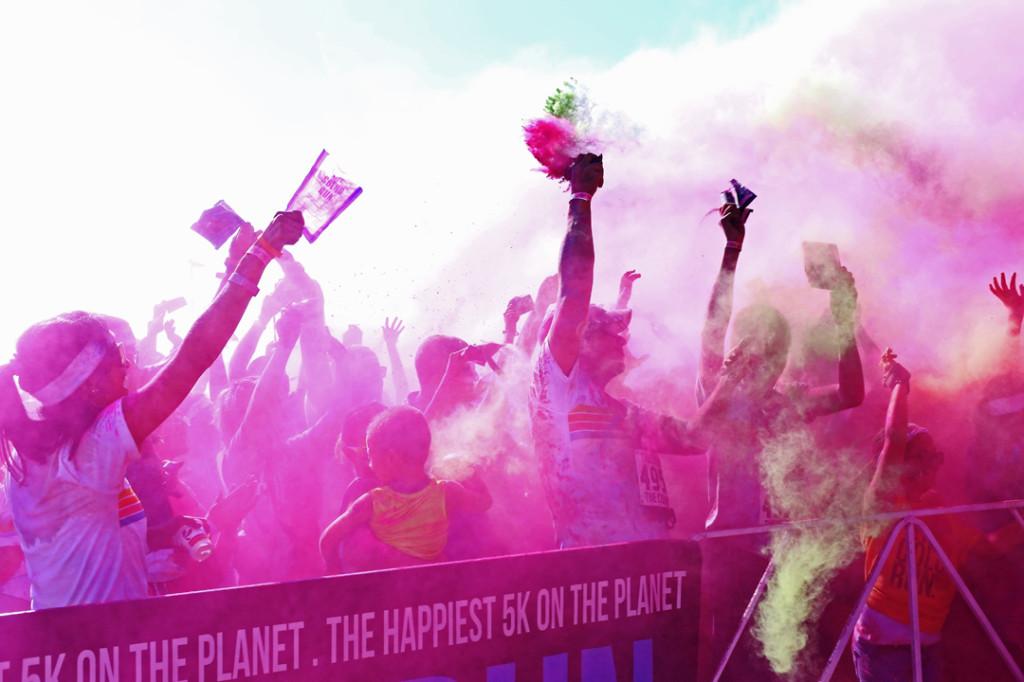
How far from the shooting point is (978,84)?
586cm

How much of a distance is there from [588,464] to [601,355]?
516 millimetres

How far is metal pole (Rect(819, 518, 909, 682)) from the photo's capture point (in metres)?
3.58

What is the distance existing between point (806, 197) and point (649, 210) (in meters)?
1.04

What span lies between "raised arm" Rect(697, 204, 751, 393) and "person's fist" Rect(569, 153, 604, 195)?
0.93 metres

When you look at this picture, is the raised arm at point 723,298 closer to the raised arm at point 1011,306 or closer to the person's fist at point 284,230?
the raised arm at point 1011,306

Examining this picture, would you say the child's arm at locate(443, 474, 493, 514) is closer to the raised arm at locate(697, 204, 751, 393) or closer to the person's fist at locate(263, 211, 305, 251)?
the raised arm at locate(697, 204, 751, 393)

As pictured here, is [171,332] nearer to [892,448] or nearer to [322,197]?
[322,197]

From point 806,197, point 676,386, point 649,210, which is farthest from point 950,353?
point 649,210

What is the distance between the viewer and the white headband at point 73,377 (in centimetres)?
281

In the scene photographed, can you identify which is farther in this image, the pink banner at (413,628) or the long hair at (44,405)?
the long hair at (44,405)

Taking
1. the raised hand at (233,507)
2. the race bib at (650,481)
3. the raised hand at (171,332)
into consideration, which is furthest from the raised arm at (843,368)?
the raised hand at (171,332)

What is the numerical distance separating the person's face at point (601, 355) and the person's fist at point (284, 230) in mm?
1491

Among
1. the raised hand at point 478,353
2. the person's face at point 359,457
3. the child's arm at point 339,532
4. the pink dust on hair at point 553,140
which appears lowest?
the child's arm at point 339,532

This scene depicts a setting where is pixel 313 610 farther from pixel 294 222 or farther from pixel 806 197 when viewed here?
pixel 806 197
